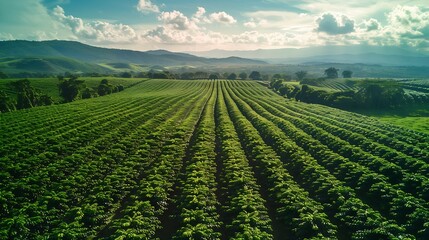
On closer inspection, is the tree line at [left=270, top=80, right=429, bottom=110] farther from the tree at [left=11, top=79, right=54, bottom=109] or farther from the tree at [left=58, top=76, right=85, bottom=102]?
the tree at [left=11, top=79, right=54, bottom=109]

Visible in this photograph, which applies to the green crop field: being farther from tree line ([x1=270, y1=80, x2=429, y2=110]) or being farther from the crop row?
tree line ([x1=270, y1=80, x2=429, y2=110])

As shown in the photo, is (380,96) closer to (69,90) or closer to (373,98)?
(373,98)

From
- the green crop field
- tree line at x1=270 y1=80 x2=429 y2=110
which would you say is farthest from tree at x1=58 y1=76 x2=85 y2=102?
tree line at x1=270 y1=80 x2=429 y2=110

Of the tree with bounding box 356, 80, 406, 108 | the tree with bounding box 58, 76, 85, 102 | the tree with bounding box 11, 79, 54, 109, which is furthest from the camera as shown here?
the tree with bounding box 58, 76, 85, 102

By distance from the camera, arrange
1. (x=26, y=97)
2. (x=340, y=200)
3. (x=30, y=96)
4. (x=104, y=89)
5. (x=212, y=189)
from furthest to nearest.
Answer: (x=104, y=89)
(x=30, y=96)
(x=26, y=97)
(x=212, y=189)
(x=340, y=200)

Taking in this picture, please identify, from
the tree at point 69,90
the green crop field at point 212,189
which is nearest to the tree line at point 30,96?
the tree at point 69,90

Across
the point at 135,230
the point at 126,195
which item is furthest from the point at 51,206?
the point at 135,230

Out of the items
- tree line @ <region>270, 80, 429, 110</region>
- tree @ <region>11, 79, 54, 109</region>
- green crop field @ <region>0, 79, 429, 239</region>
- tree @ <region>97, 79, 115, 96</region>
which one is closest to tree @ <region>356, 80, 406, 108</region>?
tree line @ <region>270, 80, 429, 110</region>

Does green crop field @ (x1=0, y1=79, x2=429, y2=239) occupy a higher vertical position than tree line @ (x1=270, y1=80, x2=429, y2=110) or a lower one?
lower

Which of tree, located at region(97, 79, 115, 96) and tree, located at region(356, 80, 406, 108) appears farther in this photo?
tree, located at region(97, 79, 115, 96)

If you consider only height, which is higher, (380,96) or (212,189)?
(380,96)

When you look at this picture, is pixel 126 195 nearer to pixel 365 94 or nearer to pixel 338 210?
pixel 338 210

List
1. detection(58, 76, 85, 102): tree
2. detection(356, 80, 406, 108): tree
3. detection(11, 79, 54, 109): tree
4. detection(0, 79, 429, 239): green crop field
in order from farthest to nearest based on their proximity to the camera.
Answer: detection(58, 76, 85, 102): tree < detection(356, 80, 406, 108): tree < detection(11, 79, 54, 109): tree < detection(0, 79, 429, 239): green crop field

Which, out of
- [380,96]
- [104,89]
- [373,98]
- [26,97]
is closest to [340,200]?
[373,98]
